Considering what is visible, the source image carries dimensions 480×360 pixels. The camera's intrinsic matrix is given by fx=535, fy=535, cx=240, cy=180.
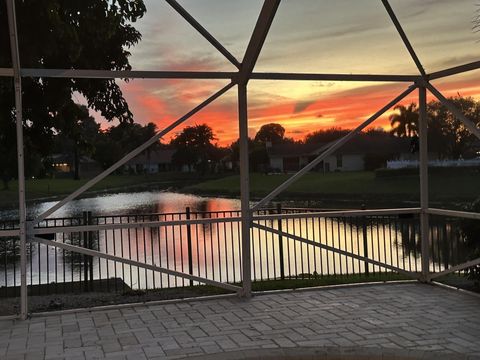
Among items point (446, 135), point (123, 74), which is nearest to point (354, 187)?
point (446, 135)

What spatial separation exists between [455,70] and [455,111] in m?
0.57

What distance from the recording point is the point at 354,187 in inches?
482

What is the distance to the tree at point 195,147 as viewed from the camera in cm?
911

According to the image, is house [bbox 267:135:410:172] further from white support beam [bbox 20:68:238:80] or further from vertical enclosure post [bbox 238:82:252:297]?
white support beam [bbox 20:68:238:80]

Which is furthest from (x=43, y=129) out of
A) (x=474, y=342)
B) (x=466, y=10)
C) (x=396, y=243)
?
(x=396, y=243)

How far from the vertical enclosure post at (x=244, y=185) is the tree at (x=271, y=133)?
1.41m

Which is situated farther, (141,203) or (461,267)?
(141,203)

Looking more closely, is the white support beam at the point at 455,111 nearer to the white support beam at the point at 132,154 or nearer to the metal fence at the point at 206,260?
the metal fence at the point at 206,260

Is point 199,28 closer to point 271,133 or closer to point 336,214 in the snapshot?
point 271,133

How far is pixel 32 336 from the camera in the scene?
562 cm

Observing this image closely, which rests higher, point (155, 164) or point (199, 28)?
point (199, 28)

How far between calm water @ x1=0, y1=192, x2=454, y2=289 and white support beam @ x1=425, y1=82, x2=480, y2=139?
233 centimetres

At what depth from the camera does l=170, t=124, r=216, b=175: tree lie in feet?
29.9

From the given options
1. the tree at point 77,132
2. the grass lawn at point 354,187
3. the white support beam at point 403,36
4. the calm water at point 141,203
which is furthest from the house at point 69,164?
the white support beam at point 403,36
